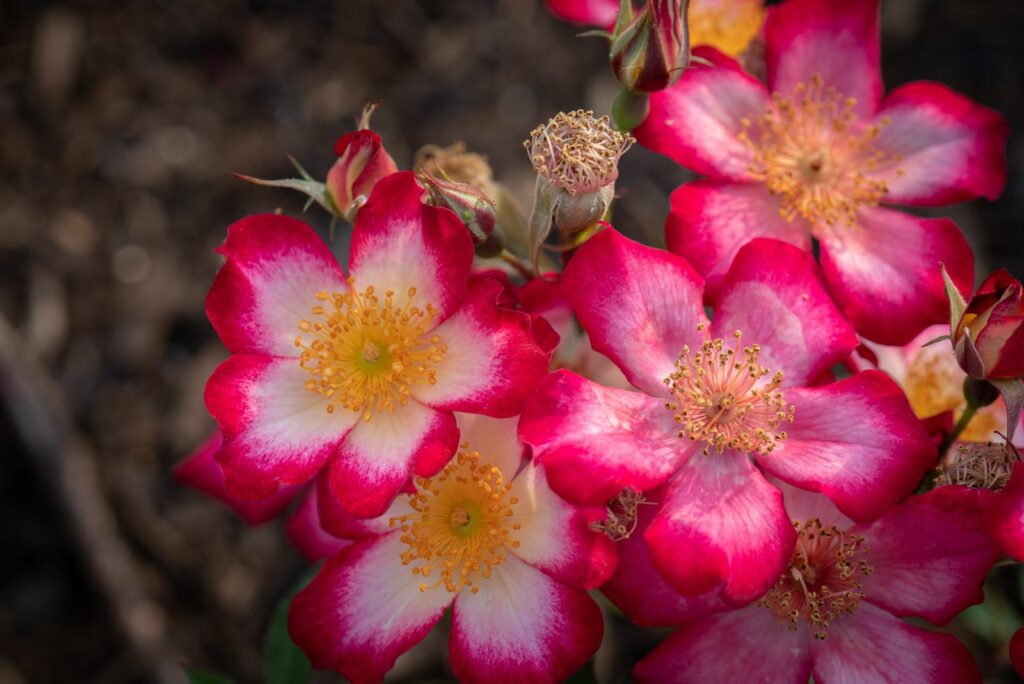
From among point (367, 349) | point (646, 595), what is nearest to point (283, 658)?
point (367, 349)

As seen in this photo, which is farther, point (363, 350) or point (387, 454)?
point (363, 350)

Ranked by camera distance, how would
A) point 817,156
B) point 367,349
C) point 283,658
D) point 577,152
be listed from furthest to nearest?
point 283,658 < point 817,156 < point 367,349 < point 577,152

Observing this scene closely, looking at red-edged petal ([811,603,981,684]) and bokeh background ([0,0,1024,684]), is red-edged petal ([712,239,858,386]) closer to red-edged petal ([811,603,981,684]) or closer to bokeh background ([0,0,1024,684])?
red-edged petal ([811,603,981,684])

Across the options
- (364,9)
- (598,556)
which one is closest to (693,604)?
(598,556)

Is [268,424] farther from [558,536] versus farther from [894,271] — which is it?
[894,271]

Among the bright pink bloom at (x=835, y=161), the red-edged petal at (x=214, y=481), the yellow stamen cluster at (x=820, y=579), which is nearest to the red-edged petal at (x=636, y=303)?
the bright pink bloom at (x=835, y=161)

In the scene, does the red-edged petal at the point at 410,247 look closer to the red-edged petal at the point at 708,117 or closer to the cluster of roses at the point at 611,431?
the cluster of roses at the point at 611,431

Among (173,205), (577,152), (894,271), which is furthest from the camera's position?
(173,205)

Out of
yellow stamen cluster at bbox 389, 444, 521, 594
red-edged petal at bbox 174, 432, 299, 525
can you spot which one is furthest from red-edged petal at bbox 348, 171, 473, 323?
red-edged petal at bbox 174, 432, 299, 525

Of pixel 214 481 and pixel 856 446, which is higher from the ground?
pixel 856 446
